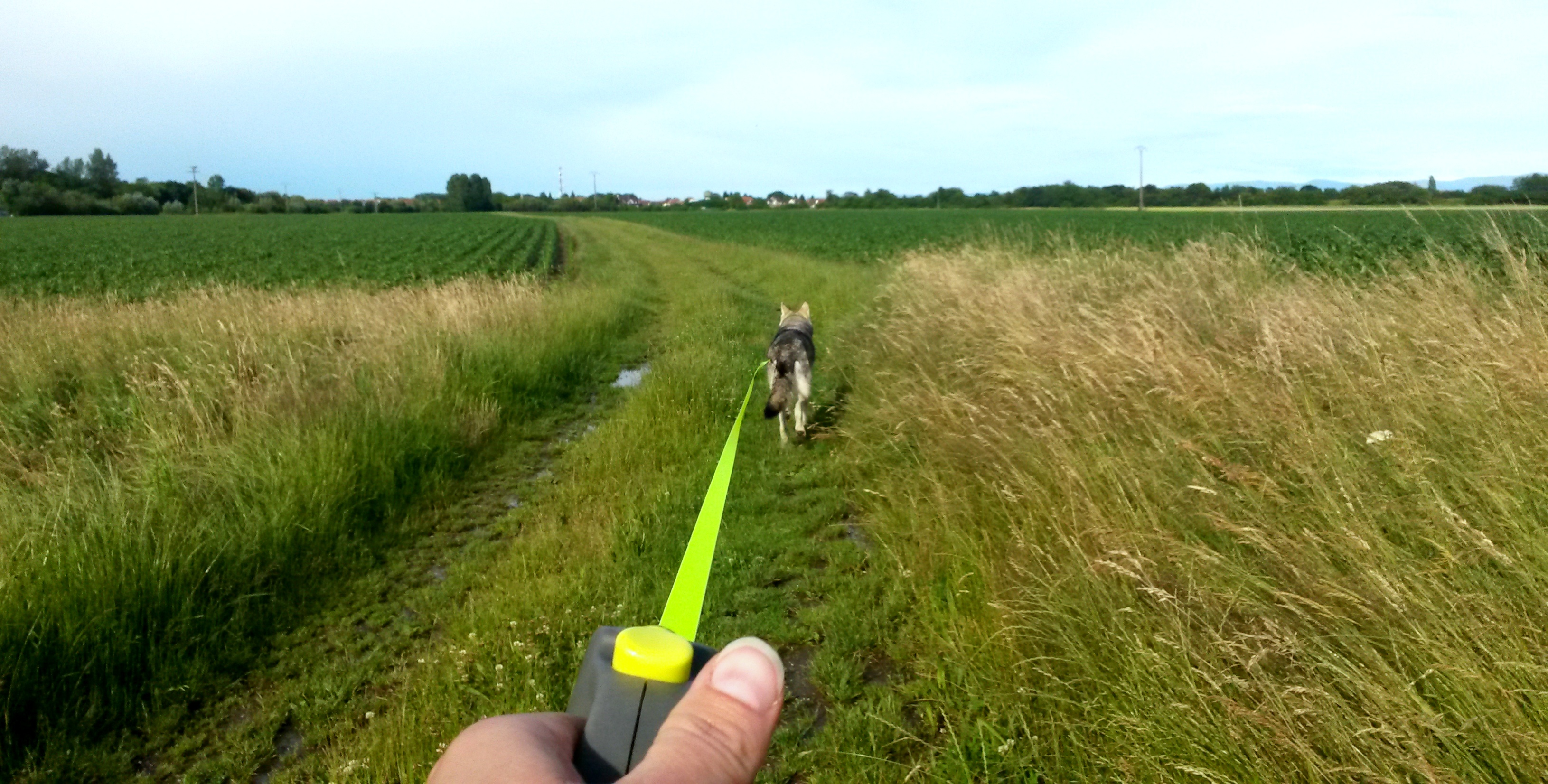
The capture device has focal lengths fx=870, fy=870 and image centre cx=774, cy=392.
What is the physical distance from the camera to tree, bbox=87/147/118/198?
9088cm

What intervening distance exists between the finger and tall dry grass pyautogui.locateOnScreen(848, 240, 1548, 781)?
191 cm

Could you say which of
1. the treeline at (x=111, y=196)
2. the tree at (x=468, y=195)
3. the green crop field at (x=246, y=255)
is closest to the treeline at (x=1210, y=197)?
the green crop field at (x=246, y=255)

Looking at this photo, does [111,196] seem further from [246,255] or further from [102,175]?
[246,255]

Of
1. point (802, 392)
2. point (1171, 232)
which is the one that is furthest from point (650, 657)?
point (1171, 232)

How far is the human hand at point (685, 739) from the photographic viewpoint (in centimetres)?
99

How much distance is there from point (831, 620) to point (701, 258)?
26.4m

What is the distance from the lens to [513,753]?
1.01 meters

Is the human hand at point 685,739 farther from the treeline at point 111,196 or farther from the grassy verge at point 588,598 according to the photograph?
the treeline at point 111,196

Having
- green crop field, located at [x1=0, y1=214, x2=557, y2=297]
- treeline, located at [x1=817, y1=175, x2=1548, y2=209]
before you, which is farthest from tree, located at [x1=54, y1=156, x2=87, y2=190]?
treeline, located at [x1=817, y1=175, x2=1548, y2=209]

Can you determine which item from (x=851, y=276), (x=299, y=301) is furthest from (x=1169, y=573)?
(x=851, y=276)

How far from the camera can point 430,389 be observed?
7883 mm

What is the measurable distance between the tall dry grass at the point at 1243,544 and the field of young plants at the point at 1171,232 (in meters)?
1.96

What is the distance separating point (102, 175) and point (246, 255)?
97.9 m

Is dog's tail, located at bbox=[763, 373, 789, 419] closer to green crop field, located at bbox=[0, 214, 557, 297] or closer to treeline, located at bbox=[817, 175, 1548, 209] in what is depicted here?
treeline, located at bbox=[817, 175, 1548, 209]
